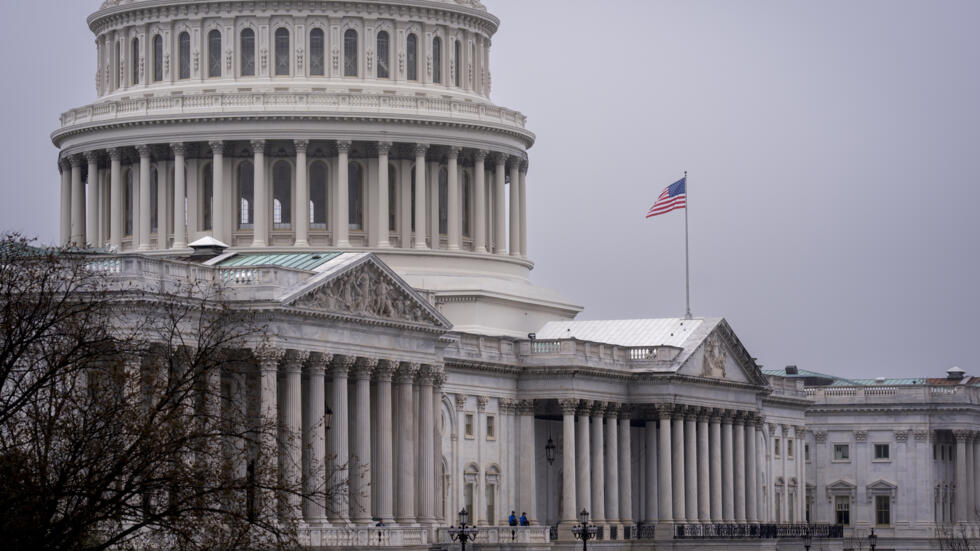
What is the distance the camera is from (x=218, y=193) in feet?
499

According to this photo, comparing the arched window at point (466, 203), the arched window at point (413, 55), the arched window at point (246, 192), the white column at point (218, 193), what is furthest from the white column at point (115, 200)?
the arched window at point (466, 203)

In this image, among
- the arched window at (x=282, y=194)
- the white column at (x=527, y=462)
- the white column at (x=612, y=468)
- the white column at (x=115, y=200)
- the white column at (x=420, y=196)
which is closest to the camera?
the white column at (x=527, y=462)

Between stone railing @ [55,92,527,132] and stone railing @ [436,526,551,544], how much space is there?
96.5 feet

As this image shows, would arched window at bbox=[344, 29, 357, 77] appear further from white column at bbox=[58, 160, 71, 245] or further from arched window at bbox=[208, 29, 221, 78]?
white column at bbox=[58, 160, 71, 245]

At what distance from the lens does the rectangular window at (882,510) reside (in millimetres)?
197500

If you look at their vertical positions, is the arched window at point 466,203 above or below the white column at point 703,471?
above

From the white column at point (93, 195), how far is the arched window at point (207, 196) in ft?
22.0

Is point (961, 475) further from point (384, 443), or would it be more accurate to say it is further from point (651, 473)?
point (384, 443)

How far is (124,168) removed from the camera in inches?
6147

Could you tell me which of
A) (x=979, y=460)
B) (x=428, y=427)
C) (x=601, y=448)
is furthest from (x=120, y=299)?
(x=979, y=460)

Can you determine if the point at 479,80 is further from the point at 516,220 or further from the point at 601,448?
the point at 601,448

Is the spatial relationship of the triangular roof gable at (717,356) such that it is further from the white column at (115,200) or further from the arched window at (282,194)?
the white column at (115,200)

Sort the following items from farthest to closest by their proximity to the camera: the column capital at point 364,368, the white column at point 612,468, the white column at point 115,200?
the white column at point 115,200, the white column at point 612,468, the column capital at point 364,368

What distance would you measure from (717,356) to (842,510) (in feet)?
141
